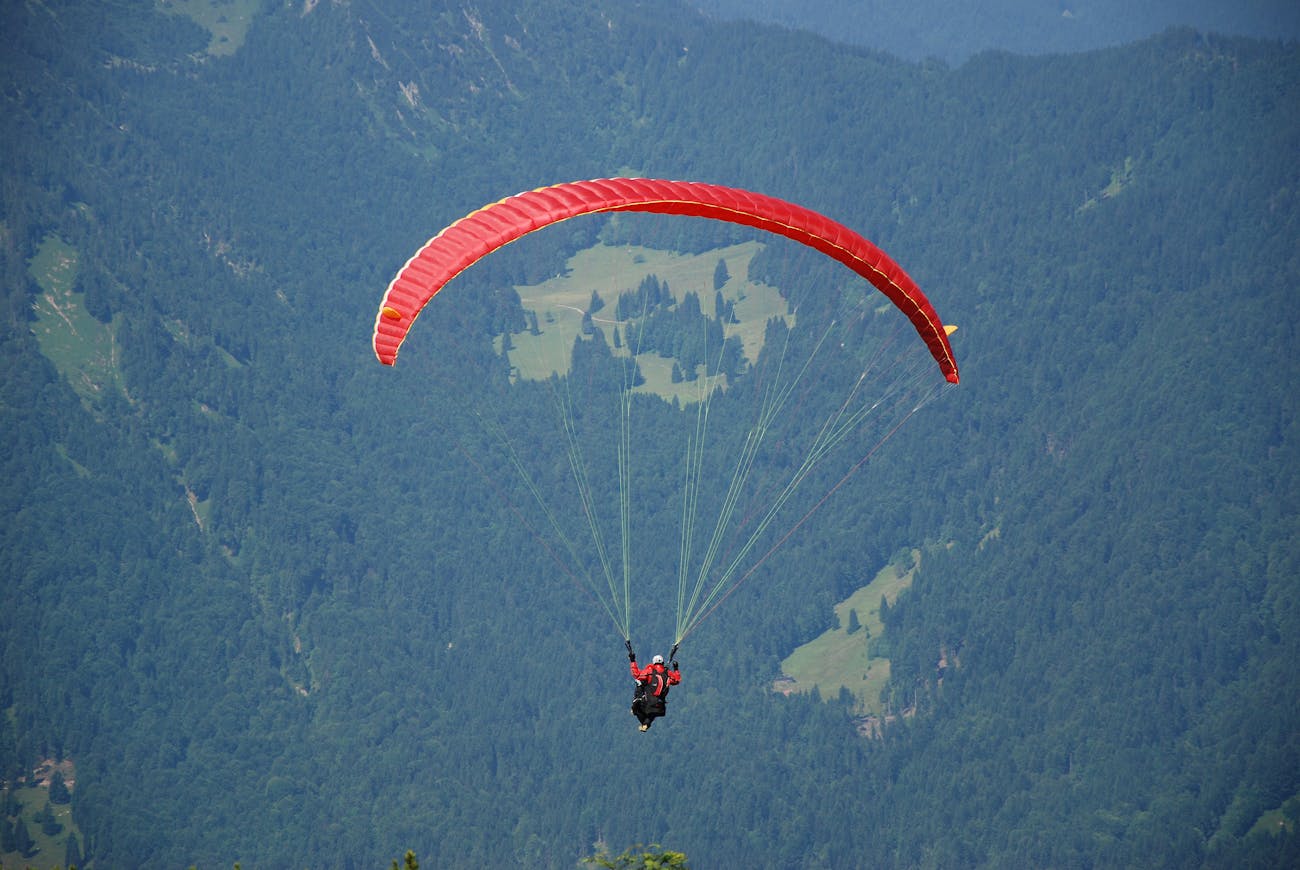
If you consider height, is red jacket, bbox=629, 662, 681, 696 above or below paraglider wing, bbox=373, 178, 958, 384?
below

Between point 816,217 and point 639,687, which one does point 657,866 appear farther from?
point 816,217

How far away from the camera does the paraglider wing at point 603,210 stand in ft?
188

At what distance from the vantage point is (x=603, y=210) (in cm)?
6053

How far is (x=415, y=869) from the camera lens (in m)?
45.2

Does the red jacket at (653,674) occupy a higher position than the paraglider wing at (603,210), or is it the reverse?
the paraglider wing at (603,210)

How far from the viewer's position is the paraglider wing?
57344mm

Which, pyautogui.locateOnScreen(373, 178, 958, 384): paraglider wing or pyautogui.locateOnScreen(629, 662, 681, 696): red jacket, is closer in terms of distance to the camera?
pyautogui.locateOnScreen(373, 178, 958, 384): paraglider wing

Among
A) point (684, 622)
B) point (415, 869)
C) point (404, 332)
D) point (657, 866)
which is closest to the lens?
point (415, 869)

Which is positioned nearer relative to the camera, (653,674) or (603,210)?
(653,674)

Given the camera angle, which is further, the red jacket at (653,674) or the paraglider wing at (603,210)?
the red jacket at (653,674)

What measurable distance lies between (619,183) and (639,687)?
1222cm

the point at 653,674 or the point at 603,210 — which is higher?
the point at 603,210

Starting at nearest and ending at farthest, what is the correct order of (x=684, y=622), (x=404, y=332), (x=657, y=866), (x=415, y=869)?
(x=415, y=869)
(x=657, y=866)
(x=404, y=332)
(x=684, y=622)

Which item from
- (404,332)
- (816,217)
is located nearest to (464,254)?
(404,332)
